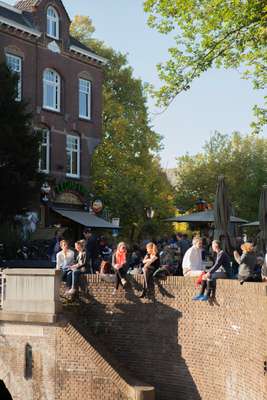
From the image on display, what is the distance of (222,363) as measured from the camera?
15.0m

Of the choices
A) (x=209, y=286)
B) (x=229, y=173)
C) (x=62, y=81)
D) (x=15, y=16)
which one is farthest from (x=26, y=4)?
(x=209, y=286)

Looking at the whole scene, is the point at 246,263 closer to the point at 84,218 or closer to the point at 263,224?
the point at 263,224

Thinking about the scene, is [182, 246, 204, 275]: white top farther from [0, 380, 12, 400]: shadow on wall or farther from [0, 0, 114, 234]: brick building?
[0, 0, 114, 234]: brick building

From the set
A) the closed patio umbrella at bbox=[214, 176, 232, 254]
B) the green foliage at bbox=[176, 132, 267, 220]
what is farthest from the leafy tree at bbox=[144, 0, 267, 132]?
the green foliage at bbox=[176, 132, 267, 220]

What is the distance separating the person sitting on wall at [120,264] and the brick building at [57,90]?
15392mm

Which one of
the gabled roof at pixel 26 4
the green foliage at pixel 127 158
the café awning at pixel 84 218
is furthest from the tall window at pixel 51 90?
the green foliage at pixel 127 158

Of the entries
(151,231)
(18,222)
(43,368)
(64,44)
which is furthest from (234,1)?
(151,231)

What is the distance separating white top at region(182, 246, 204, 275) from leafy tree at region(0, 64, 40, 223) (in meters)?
13.4

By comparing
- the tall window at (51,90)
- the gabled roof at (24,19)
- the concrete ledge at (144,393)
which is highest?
the gabled roof at (24,19)

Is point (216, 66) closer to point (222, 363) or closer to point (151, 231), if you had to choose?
point (222, 363)

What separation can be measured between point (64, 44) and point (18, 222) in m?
10.6

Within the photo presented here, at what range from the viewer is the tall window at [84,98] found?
118 ft

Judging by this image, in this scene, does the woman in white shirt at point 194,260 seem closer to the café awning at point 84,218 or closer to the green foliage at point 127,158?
the café awning at point 84,218

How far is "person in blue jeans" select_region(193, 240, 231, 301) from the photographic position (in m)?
14.6
